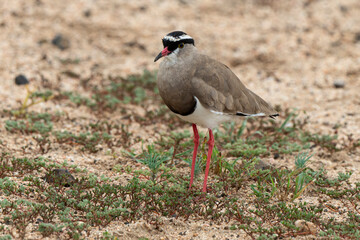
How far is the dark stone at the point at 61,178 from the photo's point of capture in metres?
4.56

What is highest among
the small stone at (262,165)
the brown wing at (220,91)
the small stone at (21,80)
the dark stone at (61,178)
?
the brown wing at (220,91)

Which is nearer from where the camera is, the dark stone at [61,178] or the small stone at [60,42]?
the dark stone at [61,178]

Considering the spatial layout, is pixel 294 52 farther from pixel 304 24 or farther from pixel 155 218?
pixel 155 218

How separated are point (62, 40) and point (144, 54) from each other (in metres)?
1.57

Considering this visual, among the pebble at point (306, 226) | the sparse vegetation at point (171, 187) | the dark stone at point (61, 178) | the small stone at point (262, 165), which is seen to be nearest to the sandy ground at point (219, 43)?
the sparse vegetation at point (171, 187)

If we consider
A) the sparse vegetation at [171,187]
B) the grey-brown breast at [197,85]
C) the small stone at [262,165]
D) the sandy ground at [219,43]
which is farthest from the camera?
the sandy ground at [219,43]

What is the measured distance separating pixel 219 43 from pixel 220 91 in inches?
184

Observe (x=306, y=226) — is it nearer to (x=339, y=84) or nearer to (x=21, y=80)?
(x=339, y=84)

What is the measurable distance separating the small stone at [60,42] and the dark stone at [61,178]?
4.42 metres

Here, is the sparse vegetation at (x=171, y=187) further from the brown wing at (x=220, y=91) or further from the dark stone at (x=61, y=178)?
the brown wing at (x=220, y=91)

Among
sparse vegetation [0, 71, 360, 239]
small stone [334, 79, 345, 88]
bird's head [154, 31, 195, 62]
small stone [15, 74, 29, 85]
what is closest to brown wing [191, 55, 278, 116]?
bird's head [154, 31, 195, 62]

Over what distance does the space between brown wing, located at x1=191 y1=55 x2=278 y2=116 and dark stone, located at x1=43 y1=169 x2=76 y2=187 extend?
5.03 ft

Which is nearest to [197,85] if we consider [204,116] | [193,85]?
[193,85]

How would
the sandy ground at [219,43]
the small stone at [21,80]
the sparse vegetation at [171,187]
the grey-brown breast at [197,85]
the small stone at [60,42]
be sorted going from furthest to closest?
1. the small stone at [60,42]
2. the sandy ground at [219,43]
3. the small stone at [21,80]
4. the grey-brown breast at [197,85]
5. the sparse vegetation at [171,187]
